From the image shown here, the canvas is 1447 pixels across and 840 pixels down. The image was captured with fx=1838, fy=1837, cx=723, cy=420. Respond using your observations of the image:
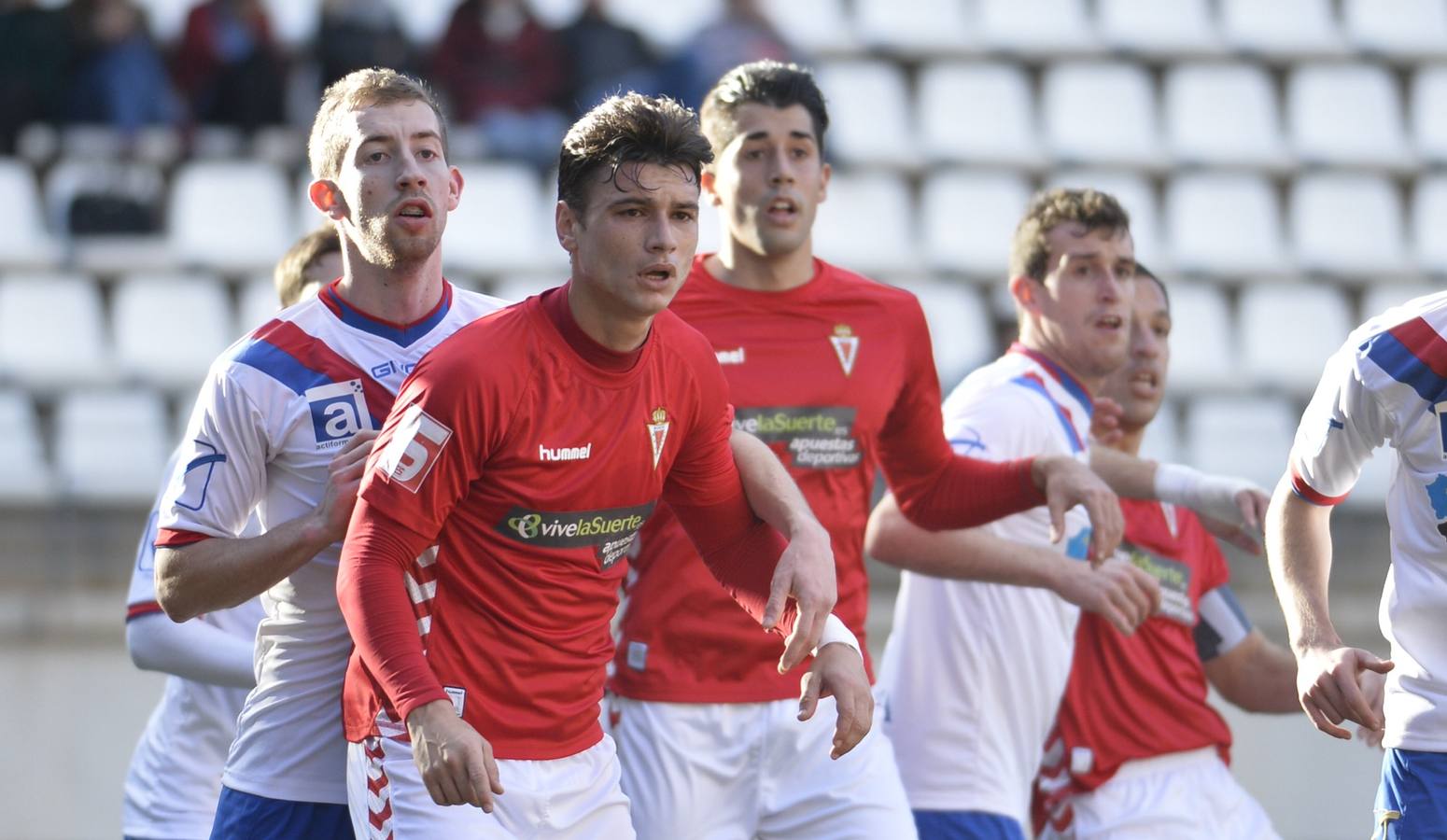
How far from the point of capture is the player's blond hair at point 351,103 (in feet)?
12.9

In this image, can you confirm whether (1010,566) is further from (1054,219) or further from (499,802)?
(499,802)

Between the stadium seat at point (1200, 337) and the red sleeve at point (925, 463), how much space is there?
256 inches

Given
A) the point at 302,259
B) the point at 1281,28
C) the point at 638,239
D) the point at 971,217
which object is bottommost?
the point at 638,239

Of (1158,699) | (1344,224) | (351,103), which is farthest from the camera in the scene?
(1344,224)

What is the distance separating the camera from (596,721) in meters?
3.80

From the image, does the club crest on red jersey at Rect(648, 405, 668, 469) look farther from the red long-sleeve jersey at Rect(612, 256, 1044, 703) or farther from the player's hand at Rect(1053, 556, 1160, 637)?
the player's hand at Rect(1053, 556, 1160, 637)

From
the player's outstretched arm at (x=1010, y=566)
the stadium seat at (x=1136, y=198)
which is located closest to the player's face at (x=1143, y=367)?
the player's outstretched arm at (x=1010, y=566)

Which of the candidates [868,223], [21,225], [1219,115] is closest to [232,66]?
[21,225]

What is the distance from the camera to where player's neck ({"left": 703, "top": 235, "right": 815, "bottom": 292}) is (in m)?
4.76

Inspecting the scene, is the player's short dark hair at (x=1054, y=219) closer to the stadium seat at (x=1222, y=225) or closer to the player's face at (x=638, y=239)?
the player's face at (x=638, y=239)

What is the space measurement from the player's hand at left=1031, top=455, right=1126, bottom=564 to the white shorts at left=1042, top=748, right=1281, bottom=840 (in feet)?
3.88

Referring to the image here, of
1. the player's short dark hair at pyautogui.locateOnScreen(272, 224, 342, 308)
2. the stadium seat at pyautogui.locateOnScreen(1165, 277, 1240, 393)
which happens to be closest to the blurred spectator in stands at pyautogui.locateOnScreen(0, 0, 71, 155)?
the player's short dark hair at pyautogui.locateOnScreen(272, 224, 342, 308)

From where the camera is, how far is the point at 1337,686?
11.8 ft

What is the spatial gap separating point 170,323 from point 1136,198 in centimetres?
601
